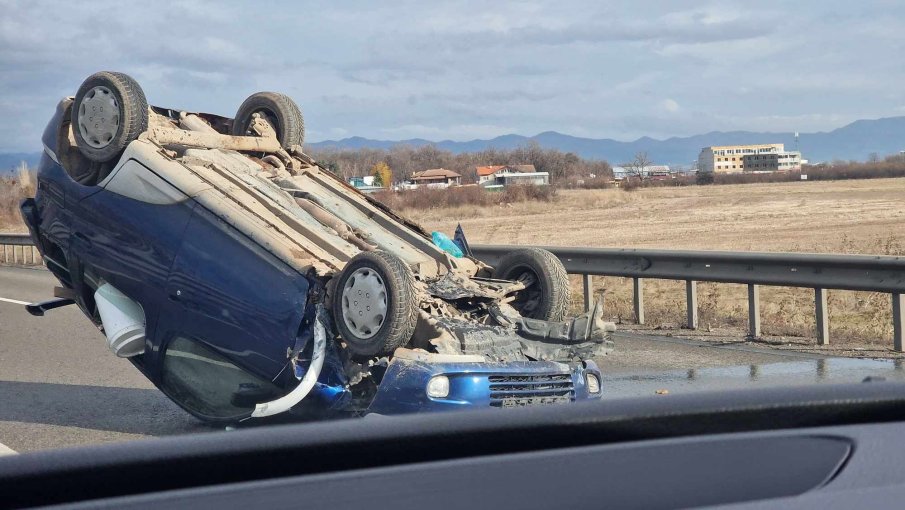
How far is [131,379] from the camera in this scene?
8336 mm

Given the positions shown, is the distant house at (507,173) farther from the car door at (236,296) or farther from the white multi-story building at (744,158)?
the white multi-story building at (744,158)

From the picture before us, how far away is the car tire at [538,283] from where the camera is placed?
6262mm

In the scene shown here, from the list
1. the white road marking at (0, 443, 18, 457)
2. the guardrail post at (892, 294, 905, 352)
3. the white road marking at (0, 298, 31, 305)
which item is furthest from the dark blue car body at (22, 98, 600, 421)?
the white road marking at (0, 298, 31, 305)

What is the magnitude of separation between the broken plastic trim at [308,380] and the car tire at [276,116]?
231 cm

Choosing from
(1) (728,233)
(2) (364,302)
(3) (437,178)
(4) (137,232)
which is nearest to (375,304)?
(2) (364,302)

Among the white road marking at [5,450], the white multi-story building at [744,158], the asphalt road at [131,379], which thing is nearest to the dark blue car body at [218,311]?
the asphalt road at [131,379]

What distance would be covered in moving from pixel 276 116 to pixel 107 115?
147 centimetres

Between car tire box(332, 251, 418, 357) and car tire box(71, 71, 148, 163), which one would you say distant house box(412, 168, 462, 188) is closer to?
car tire box(71, 71, 148, 163)

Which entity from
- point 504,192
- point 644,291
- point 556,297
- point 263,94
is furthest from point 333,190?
point 504,192

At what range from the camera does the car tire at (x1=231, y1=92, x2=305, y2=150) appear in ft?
24.6

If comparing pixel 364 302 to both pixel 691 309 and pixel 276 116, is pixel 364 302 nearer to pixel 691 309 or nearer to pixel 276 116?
pixel 276 116

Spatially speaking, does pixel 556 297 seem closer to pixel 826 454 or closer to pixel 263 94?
pixel 263 94

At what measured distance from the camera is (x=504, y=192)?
46000 mm

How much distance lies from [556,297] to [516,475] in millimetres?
4517
